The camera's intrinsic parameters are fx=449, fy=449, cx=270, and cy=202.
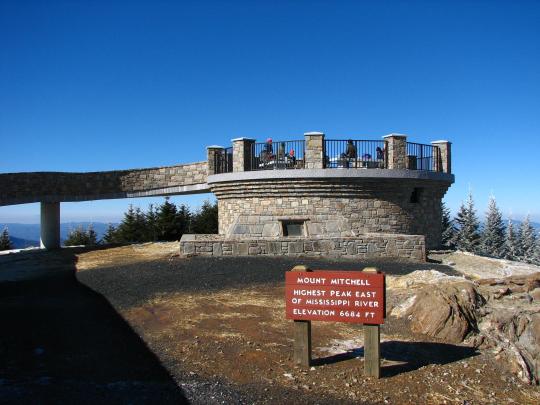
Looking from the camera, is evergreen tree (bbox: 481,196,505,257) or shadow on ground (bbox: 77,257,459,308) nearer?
shadow on ground (bbox: 77,257,459,308)

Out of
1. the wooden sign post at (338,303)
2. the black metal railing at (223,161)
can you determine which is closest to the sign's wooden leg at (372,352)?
the wooden sign post at (338,303)

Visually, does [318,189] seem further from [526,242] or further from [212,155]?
[526,242]

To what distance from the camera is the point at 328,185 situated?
16.3 meters

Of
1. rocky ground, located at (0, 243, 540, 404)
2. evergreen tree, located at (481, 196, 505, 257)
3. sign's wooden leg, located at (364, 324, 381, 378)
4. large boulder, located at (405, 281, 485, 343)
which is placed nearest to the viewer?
rocky ground, located at (0, 243, 540, 404)

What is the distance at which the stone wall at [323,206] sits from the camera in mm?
16422

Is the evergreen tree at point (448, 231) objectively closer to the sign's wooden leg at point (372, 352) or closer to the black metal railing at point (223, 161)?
the black metal railing at point (223, 161)

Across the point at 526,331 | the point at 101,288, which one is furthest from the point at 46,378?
the point at 526,331

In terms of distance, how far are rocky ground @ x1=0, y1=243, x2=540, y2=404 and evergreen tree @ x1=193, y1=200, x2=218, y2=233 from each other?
22.5 m

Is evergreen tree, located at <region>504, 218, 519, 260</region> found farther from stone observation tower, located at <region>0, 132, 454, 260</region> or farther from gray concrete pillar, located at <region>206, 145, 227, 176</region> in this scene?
gray concrete pillar, located at <region>206, 145, 227, 176</region>

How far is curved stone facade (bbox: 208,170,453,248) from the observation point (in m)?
16.4

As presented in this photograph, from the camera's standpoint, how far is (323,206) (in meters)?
16.5

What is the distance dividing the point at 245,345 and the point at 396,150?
504 inches

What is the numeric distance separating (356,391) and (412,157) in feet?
51.2

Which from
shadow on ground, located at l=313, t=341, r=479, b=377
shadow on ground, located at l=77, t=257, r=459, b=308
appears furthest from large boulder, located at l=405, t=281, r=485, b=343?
shadow on ground, located at l=77, t=257, r=459, b=308
